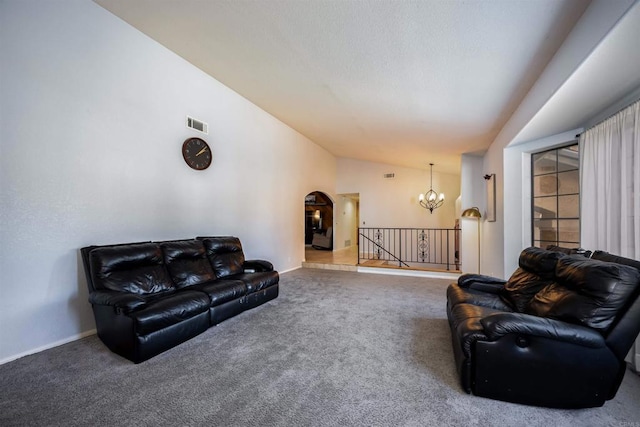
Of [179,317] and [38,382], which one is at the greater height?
[179,317]

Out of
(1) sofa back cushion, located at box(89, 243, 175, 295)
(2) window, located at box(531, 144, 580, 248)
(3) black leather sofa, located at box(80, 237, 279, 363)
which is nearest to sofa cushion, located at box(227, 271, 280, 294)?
(3) black leather sofa, located at box(80, 237, 279, 363)

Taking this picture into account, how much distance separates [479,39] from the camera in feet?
7.66

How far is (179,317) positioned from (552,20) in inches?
160

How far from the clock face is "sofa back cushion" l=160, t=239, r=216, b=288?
4.02 ft

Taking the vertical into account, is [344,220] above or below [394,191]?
below

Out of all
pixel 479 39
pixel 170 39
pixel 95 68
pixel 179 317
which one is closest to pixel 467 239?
pixel 479 39

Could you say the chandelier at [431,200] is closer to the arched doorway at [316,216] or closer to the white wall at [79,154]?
the arched doorway at [316,216]

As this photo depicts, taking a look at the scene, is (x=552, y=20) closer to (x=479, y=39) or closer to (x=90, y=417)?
(x=479, y=39)

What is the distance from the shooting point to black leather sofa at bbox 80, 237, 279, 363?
2291mm

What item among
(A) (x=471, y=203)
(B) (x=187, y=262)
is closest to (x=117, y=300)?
(B) (x=187, y=262)

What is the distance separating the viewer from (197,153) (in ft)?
13.4

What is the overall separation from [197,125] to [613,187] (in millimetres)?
5112

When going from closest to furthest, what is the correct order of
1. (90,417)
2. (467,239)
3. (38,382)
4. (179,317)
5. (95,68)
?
(90,417)
(38,382)
(179,317)
(95,68)
(467,239)

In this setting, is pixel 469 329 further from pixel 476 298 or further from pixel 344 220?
pixel 344 220
